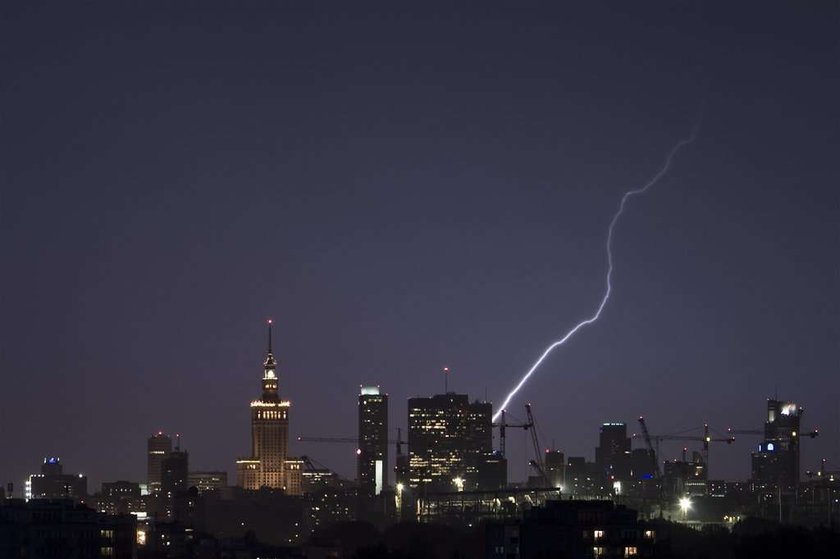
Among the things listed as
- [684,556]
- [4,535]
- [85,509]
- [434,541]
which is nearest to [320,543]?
[434,541]

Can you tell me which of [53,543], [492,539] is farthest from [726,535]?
[53,543]

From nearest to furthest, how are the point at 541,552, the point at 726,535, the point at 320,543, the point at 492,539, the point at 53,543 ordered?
the point at 53,543
the point at 541,552
the point at 492,539
the point at 726,535
the point at 320,543

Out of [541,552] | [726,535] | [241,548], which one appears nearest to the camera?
[541,552]

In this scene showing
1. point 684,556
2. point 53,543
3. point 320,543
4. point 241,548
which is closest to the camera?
point 53,543

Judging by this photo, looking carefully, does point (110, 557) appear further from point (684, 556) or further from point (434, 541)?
point (434, 541)

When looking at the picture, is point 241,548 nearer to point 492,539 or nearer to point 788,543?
point 492,539

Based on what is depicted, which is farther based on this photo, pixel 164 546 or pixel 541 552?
pixel 164 546

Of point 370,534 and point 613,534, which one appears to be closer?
point 613,534

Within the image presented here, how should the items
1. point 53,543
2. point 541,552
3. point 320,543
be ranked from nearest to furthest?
1. point 53,543
2. point 541,552
3. point 320,543

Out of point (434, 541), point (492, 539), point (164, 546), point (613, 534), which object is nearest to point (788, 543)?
point (613, 534)
